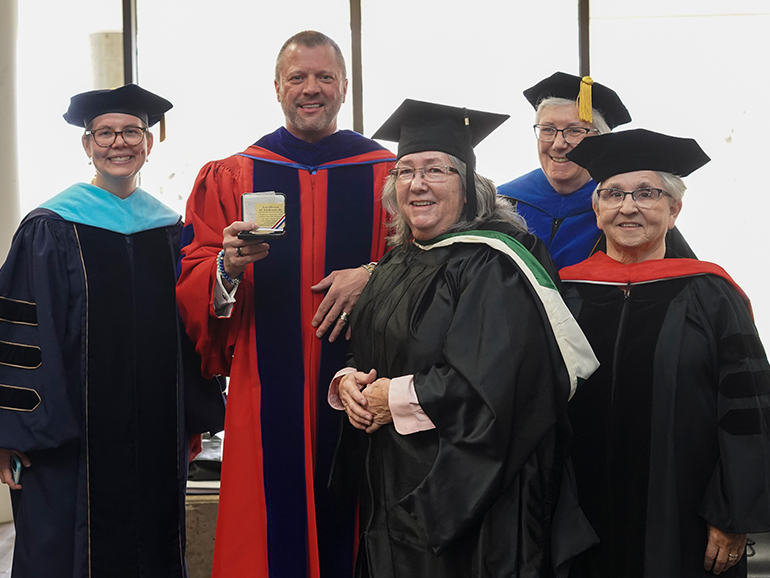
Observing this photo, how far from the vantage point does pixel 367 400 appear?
190cm

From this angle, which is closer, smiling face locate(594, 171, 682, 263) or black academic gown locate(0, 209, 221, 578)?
smiling face locate(594, 171, 682, 263)

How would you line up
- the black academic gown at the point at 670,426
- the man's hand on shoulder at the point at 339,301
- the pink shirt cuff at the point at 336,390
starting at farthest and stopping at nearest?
1. the man's hand on shoulder at the point at 339,301
2. the pink shirt cuff at the point at 336,390
3. the black academic gown at the point at 670,426

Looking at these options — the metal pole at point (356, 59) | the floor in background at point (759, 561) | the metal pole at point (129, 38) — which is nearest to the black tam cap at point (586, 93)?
the floor in background at point (759, 561)

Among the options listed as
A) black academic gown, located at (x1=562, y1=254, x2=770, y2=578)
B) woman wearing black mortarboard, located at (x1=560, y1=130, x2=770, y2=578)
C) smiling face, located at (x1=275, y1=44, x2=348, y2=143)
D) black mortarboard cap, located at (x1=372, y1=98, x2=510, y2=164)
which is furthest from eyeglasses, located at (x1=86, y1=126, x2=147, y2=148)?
black academic gown, located at (x1=562, y1=254, x2=770, y2=578)

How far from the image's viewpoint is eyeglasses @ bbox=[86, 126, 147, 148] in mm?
2588

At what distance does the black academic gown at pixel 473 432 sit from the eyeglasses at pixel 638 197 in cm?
50

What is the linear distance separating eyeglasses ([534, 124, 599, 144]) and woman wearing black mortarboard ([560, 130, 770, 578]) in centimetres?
42

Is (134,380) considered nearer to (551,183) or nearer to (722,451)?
(551,183)

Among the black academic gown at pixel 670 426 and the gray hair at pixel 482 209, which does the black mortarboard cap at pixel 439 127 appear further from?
the black academic gown at pixel 670 426

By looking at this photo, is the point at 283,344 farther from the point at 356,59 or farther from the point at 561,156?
the point at 356,59

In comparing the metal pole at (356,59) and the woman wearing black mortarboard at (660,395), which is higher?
the metal pole at (356,59)

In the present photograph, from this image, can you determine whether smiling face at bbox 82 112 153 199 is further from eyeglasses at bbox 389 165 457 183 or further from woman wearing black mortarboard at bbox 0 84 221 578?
eyeglasses at bbox 389 165 457 183

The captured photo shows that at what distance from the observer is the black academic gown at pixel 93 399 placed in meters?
2.44

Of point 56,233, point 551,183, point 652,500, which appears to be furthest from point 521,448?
point 56,233
